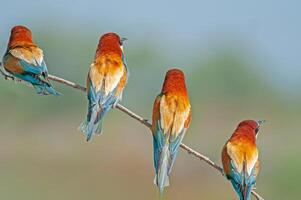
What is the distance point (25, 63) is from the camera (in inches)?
182

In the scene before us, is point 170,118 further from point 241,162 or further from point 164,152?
point 241,162

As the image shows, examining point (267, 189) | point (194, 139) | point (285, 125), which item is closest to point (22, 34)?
point (267, 189)

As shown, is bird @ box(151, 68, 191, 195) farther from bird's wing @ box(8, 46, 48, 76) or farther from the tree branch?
bird's wing @ box(8, 46, 48, 76)

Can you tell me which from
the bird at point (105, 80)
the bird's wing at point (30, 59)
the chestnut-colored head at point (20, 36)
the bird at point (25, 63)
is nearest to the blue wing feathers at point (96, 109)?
the bird at point (105, 80)

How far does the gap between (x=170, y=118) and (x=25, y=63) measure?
27.2 inches

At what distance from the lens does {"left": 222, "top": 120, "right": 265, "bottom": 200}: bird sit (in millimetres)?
4523

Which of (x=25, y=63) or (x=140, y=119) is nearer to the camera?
(x=140, y=119)

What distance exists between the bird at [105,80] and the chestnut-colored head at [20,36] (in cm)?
38

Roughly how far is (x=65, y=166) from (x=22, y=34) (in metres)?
14.6

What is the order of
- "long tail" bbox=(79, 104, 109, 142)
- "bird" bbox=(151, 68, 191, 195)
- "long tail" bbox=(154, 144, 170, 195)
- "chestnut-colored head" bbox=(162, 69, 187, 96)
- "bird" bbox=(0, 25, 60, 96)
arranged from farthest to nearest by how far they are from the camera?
"bird" bbox=(0, 25, 60, 96), "chestnut-colored head" bbox=(162, 69, 187, 96), "bird" bbox=(151, 68, 191, 195), "long tail" bbox=(79, 104, 109, 142), "long tail" bbox=(154, 144, 170, 195)

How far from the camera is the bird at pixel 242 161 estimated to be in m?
4.52

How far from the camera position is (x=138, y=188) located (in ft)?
58.7

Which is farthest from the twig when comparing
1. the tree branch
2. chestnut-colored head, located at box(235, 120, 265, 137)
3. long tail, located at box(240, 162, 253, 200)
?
chestnut-colored head, located at box(235, 120, 265, 137)

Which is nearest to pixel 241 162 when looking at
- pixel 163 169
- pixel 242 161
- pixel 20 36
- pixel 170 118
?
pixel 242 161
